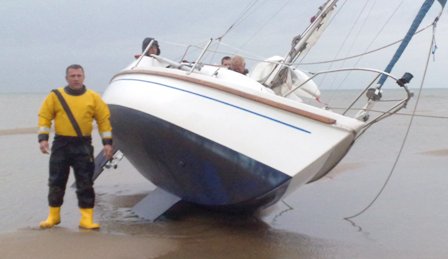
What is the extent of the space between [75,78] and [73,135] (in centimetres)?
55

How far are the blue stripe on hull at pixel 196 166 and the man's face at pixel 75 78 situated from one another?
2.62 ft

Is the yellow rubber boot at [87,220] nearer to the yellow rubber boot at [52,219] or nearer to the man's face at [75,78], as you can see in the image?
the yellow rubber boot at [52,219]

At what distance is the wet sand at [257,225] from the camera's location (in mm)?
5203

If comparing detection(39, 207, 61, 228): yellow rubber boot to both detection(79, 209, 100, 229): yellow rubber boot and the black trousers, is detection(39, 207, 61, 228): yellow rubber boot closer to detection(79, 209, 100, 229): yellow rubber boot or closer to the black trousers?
the black trousers

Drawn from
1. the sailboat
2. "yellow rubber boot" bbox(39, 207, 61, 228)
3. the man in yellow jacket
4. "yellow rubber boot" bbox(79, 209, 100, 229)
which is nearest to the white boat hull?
the sailboat

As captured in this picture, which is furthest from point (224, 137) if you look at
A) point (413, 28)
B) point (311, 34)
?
point (311, 34)

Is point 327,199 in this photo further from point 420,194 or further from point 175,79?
point 175,79

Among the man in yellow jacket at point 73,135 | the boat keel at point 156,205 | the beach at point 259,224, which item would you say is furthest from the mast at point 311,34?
the man in yellow jacket at point 73,135

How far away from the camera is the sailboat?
199 inches

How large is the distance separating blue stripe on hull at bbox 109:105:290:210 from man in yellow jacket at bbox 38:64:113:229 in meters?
0.61

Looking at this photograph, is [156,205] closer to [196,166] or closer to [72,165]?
[196,166]

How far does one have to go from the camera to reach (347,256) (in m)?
5.26

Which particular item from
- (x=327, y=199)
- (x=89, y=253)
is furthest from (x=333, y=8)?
(x=89, y=253)

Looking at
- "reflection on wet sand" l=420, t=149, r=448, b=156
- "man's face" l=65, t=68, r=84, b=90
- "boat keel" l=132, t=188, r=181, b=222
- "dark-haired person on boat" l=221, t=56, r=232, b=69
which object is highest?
"dark-haired person on boat" l=221, t=56, r=232, b=69
